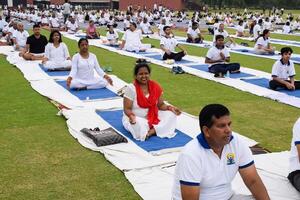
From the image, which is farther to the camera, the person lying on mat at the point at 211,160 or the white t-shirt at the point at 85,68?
the white t-shirt at the point at 85,68

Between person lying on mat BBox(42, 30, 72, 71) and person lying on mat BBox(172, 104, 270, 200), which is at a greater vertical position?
person lying on mat BBox(172, 104, 270, 200)

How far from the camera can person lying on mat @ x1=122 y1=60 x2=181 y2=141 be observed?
16.8 ft

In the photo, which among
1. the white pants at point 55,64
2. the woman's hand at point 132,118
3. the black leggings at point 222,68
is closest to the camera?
the woman's hand at point 132,118

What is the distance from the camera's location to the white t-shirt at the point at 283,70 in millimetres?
7754

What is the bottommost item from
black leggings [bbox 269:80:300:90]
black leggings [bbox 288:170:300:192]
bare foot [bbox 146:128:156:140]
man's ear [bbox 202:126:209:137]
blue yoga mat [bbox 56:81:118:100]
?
blue yoga mat [bbox 56:81:118:100]

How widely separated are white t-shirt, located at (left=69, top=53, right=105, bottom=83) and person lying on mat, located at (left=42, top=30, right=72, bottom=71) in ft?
6.31

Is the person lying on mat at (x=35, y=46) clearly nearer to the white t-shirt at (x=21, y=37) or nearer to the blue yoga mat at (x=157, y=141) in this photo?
the white t-shirt at (x=21, y=37)

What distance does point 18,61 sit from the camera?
427 inches

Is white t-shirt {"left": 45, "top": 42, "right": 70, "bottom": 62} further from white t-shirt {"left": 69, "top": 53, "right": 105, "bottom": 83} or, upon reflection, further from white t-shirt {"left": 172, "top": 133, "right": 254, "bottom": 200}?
white t-shirt {"left": 172, "top": 133, "right": 254, "bottom": 200}

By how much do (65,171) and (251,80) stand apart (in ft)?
18.0

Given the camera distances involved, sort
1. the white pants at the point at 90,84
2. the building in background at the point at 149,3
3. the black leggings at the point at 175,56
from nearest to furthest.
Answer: the white pants at the point at 90,84 < the black leggings at the point at 175,56 < the building in background at the point at 149,3

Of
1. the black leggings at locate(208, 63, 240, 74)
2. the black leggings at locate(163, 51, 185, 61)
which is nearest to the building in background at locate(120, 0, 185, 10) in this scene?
the black leggings at locate(163, 51, 185, 61)

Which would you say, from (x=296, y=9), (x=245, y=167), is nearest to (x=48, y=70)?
(x=245, y=167)

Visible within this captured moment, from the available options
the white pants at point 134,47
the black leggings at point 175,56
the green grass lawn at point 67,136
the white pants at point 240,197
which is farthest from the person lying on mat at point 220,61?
the white pants at point 240,197
